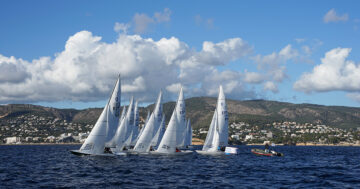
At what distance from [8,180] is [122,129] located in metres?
42.1

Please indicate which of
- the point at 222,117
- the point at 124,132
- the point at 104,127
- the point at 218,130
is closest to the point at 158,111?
the point at 124,132

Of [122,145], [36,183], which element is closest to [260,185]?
[36,183]

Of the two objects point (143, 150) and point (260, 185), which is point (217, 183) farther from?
point (143, 150)

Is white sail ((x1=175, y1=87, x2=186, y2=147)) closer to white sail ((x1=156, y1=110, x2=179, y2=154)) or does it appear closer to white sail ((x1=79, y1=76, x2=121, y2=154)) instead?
white sail ((x1=156, y1=110, x2=179, y2=154))

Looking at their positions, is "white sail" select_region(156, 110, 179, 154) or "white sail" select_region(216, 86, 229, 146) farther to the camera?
"white sail" select_region(216, 86, 229, 146)

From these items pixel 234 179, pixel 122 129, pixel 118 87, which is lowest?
pixel 234 179

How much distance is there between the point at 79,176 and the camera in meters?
38.5

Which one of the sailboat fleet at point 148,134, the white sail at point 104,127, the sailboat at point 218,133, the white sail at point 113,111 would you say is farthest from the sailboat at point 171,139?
the white sail at point 104,127

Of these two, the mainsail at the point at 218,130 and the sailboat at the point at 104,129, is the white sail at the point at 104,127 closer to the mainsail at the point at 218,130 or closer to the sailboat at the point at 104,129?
the sailboat at the point at 104,129

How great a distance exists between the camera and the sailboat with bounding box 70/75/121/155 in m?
59.1

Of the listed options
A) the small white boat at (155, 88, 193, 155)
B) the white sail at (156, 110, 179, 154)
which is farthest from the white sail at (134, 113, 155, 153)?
the white sail at (156, 110, 179, 154)

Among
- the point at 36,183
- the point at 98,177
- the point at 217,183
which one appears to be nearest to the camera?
the point at 36,183

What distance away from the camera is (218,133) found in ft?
250

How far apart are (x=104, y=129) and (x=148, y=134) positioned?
47.1ft
